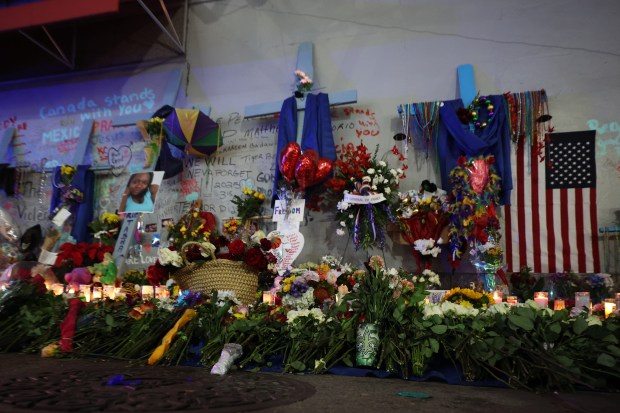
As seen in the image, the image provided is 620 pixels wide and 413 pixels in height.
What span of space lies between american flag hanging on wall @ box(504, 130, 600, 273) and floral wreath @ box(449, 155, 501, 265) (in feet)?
1.63

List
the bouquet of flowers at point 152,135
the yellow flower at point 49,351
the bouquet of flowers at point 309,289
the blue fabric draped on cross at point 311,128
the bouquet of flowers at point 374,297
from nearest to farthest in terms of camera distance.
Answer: the bouquet of flowers at point 374,297 < the yellow flower at point 49,351 < the bouquet of flowers at point 309,289 < the blue fabric draped on cross at point 311,128 < the bouquet of flowers at point 152,135

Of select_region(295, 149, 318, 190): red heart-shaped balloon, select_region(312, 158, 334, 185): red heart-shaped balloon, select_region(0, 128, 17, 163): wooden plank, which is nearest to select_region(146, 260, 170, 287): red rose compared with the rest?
select_region(295, 149, 318, 190): red heart-shaped balloon

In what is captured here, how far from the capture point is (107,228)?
624 cm

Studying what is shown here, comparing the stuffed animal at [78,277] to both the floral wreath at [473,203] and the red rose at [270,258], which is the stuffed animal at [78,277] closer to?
the red rose at [270,258]

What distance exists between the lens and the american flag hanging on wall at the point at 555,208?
16.3 feet

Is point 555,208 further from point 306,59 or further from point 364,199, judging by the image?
point 306,59

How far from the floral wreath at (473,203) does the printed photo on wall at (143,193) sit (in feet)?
9.25

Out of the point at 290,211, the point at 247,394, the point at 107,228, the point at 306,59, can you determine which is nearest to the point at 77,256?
the point at 107,228

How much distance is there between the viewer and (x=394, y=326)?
273cm

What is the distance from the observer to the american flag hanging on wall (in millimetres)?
4977

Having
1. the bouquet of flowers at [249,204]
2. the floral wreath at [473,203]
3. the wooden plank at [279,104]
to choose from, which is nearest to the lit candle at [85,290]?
the bouquet of flowers at [249,204]

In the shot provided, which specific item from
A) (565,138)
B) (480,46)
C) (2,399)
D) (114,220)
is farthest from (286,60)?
(2,399)

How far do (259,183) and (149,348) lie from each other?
10.7ft

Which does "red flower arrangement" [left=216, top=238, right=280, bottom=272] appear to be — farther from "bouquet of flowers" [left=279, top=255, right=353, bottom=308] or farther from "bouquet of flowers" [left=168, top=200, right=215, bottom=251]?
"bouquet of flowers" [left=168, top=200, right=215, bottom=251]
